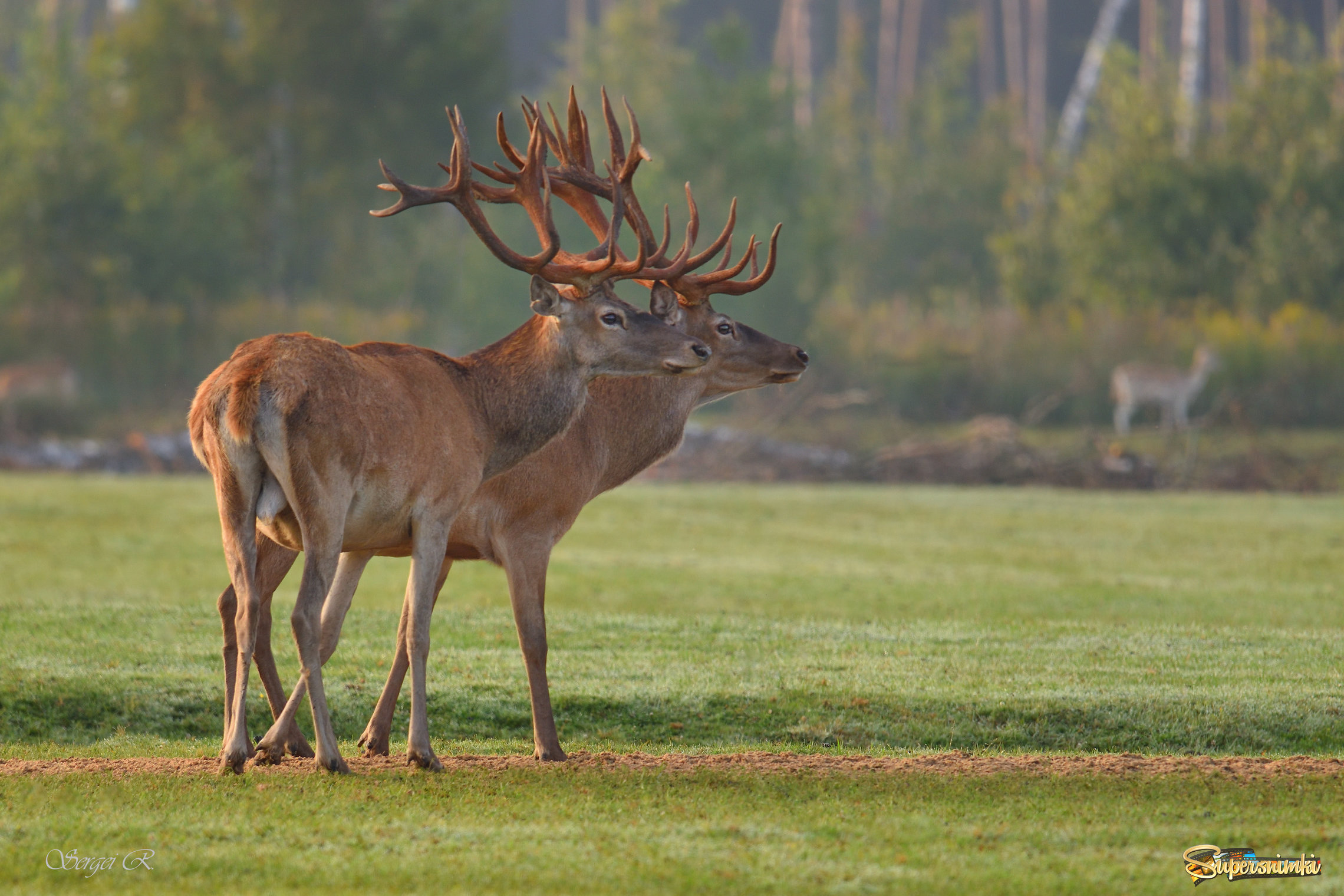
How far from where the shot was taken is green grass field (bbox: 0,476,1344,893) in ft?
20.6

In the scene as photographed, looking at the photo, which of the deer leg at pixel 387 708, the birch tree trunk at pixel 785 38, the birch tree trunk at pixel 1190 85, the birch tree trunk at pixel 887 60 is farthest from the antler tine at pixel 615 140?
the birch tree trunk at pixel 887 60

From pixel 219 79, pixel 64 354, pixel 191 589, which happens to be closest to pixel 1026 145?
pixel 219 79

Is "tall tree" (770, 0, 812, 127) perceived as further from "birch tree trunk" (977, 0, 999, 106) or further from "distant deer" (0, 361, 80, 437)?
"distant deer" (0, 361, 80, 437)

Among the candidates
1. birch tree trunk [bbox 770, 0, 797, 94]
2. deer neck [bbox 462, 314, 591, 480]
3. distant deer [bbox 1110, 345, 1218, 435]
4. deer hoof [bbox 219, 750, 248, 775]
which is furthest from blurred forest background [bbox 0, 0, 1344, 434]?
deer hoof [bbox 219, 750, 248, 775]

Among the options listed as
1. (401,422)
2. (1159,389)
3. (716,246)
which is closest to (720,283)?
(716,246)

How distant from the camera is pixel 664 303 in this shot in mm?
9805

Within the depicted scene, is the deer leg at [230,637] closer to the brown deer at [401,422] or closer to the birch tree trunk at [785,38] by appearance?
the brown deer at [401,422]

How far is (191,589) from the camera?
611 inches

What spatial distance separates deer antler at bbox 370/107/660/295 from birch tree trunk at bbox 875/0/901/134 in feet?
219

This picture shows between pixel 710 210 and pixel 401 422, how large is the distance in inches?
1455

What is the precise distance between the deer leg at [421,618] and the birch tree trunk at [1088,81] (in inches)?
1956

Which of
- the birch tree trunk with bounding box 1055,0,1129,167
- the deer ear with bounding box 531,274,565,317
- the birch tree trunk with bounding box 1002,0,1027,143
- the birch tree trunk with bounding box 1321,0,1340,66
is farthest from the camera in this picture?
the birch tree trunk with bounding box 1002,0,1027,143

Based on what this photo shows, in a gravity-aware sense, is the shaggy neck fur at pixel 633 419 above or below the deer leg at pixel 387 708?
above

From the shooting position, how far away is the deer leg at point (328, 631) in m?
7.84
